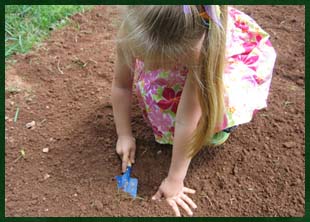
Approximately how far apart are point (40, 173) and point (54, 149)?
0.11 m

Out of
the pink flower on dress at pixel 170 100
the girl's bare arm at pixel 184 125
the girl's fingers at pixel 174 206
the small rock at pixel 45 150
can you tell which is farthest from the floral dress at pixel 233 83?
the small rock at pixel 45 150

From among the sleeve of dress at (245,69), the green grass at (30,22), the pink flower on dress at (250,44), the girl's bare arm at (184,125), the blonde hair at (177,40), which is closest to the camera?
the blonde hair at (177,40)

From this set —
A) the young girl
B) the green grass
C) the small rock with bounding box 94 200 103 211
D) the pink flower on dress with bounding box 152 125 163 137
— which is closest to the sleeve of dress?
the young girl

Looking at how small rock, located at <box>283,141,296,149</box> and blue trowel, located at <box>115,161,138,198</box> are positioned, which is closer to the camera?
blue trowel, located at <box>115,161,138,198</box>

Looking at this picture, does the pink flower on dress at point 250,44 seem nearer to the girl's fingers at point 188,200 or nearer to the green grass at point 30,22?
the girl's fingers at point 188,200

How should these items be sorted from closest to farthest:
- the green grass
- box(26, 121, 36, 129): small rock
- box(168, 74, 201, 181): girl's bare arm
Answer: box(168, 74, 201, 181): girl's bare arm → box(26, 121, 36, 129): small rock → the green grass

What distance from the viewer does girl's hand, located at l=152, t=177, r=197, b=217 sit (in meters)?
1.42

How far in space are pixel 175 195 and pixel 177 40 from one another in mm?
615

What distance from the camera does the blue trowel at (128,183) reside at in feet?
4.78

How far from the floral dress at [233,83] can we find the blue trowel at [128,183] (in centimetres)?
17

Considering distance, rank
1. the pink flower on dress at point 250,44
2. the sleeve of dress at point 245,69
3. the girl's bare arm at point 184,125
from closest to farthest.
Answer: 1. the girl's bare arm at point 184,125
2. the sleeve of dress at point 245,69
3. the pink flower on dress at point 250,44

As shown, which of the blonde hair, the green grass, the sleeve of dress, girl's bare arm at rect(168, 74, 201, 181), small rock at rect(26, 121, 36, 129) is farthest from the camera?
the green grass

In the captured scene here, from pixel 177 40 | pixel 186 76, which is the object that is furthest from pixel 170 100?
pixel 177 40

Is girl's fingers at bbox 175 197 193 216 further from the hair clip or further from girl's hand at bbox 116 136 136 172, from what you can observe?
the hair clip
